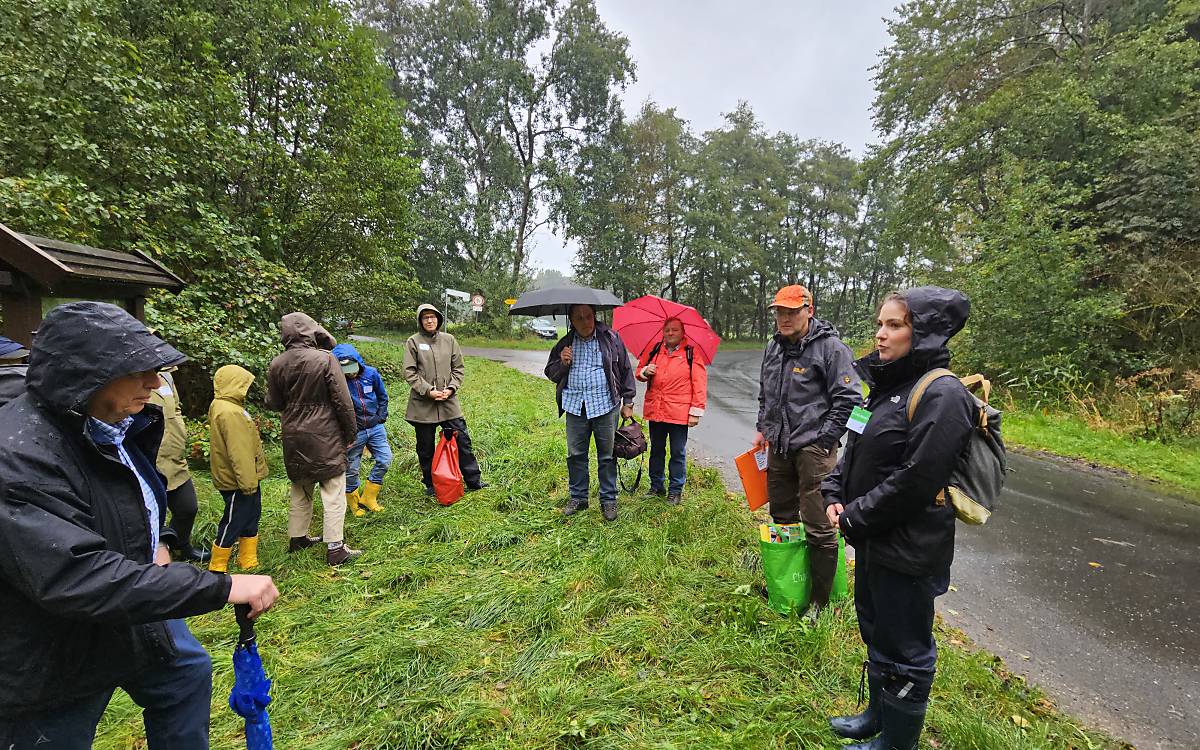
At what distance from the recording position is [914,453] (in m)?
1.91

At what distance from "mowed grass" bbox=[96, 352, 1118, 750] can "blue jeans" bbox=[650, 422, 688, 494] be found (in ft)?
1.63

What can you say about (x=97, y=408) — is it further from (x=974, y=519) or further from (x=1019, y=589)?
(x=1019, y=589)

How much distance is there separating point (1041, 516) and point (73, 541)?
7059 mm

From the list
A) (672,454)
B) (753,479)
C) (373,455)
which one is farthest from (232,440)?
(753,479)

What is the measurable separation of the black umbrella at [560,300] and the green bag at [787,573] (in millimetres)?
2339

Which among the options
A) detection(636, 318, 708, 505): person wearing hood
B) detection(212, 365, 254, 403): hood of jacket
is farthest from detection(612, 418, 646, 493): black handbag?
detection(212, 365, 254, 403): hood of jacket

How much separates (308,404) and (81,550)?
2.77 m

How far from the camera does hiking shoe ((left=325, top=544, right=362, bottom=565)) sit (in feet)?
12.9

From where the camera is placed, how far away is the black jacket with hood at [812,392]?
3.08 metres

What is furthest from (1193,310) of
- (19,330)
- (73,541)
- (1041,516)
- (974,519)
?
(19,330)

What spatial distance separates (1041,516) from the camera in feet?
16.5

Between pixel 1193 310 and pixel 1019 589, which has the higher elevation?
pixel 1193 310

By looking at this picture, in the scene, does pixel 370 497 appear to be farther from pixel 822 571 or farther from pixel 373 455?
pixel 822 571

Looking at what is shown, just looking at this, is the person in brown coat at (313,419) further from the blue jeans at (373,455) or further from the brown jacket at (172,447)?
the blue jeans at (373,455)
